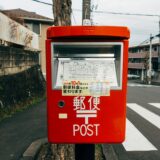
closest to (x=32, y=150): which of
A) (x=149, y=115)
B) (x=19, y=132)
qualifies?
(x=19, y=132)

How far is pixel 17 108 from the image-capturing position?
8953mm

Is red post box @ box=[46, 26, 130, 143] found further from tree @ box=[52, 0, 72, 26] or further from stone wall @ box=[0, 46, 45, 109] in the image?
stone wall @ box=[0, 46, 45, 109]

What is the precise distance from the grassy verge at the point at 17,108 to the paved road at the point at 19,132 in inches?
8.4

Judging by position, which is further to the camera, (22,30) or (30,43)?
(30,43)

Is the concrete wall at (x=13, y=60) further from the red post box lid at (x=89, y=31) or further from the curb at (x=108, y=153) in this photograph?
the red post box lid at (x=89, y=31)

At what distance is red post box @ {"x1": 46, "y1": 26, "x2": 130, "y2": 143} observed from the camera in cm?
287

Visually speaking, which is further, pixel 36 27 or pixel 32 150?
pixel 36 27

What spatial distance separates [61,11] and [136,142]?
3199 mm

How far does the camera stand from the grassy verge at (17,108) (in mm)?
7775

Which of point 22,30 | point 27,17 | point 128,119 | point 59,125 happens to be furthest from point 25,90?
point 27,17

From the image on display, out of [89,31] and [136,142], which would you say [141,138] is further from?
[89,31]

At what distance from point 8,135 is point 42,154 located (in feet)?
5.97

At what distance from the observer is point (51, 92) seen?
2.89 m

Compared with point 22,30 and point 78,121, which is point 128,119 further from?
point 22,30
